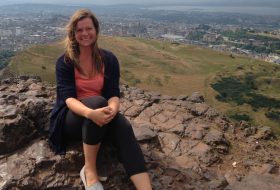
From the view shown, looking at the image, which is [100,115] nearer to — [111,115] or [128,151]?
[111,115]

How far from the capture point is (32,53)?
8519 cm

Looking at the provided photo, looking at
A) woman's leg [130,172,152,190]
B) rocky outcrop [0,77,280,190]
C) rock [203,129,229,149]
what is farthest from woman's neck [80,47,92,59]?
rock [203,129,229,149]

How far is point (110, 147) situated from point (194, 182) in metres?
1.91

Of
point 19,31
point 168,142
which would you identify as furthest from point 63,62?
point 19,31

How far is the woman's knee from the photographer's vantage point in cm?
649

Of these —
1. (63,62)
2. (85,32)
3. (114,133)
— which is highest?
(85,32)

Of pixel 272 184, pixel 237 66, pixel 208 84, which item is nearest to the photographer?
pixel 272 184

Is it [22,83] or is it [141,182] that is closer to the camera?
[141,182]

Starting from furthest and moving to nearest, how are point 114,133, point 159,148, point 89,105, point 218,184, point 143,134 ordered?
point 159,148, point 143,134, point 218,184, point 114,133, point 89,105

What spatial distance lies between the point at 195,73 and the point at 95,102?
89.1 m

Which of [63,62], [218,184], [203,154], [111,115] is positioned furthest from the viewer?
[203,154]

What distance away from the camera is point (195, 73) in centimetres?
9450

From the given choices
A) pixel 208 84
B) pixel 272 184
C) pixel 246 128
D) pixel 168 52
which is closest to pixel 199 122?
pixel 246 128

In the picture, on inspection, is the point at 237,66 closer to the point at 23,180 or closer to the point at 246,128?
the point at 246,128
